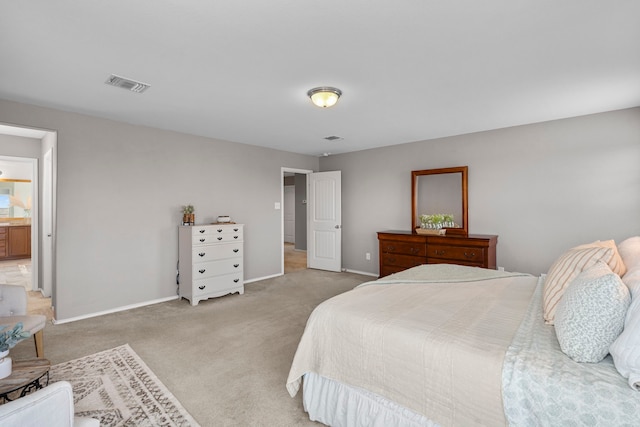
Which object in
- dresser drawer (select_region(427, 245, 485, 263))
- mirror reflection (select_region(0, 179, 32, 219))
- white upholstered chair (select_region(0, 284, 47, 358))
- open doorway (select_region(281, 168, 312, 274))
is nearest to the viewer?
white upholstered chair (select_region(0, 284, 47, 358))

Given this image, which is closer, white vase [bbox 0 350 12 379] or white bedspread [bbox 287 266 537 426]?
white bedspread [bbox 287 266 537 426]

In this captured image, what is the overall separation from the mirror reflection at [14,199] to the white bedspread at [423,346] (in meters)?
9.50

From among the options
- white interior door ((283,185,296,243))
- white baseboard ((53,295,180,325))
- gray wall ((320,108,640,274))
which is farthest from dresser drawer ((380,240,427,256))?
white interior door ((283,185,296,243))

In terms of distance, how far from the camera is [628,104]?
3.39 meters

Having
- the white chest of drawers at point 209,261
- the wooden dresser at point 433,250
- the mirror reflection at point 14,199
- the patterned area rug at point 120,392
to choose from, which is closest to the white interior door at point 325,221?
the wooden dresser at point 433,250

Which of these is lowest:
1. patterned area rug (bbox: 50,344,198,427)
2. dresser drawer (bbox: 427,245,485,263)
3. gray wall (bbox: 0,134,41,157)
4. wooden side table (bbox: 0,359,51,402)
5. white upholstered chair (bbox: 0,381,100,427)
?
patterned area rug (bbox: 50,344,198,427)

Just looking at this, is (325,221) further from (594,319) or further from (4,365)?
(594,319)

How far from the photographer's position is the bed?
1.14m

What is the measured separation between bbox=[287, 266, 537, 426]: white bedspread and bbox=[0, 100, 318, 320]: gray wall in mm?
3147

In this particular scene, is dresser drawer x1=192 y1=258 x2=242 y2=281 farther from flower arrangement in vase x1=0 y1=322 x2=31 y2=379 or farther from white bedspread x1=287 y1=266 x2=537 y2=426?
white bedspread x1=287 y1=266 x2=537 y2=426

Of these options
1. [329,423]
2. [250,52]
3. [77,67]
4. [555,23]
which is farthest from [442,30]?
[77,67]

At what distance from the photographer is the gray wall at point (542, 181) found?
11.8 ft

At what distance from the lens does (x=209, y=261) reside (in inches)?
169

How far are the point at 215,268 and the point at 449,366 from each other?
3620 mm
